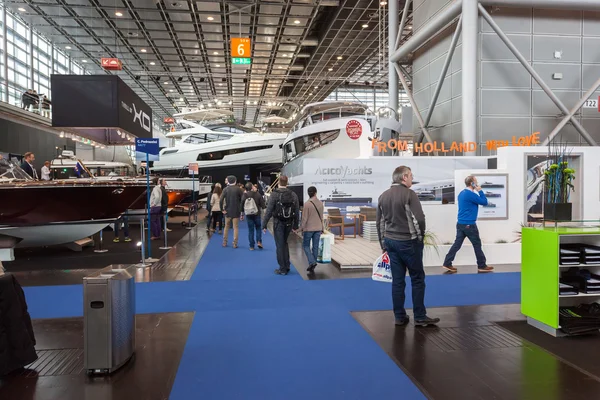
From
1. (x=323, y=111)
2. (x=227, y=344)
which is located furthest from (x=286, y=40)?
(x=227, y=344)

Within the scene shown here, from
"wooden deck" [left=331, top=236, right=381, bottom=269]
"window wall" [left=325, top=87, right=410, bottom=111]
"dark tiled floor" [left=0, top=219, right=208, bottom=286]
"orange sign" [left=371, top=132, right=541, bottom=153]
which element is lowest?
"dark tiled floor" [left=0, top=219, right=208, bottom=286]

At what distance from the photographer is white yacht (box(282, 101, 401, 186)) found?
12430 millimetres

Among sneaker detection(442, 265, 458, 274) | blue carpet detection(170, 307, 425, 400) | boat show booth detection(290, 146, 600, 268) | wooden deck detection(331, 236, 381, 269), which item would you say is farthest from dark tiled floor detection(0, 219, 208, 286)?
sneaker detection(442, 265, 458, 274)

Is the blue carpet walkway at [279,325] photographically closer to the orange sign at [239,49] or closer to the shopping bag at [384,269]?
the shopping bag at [384,269]

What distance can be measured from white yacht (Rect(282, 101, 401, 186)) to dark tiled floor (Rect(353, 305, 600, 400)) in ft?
24.0

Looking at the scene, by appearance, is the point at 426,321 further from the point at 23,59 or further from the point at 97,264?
the point at 23,59

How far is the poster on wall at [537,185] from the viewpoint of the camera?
8.40m

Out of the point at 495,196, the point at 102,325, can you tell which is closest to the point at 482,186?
the point at 495,196

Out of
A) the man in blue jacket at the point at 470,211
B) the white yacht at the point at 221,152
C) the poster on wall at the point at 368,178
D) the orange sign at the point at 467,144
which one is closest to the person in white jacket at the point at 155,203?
the poster on wall at the point at 368,178

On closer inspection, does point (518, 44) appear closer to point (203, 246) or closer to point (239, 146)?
point (203, 246)

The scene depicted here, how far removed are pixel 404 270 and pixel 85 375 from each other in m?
2.94

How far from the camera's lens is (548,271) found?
407 cm

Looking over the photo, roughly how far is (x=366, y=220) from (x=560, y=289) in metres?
6.13

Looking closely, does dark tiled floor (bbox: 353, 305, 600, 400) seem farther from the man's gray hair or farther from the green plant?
the man's gray hair
